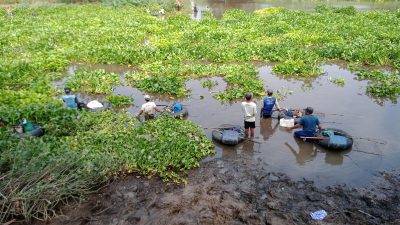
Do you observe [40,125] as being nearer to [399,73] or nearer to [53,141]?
[53,141]

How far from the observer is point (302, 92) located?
14.7 m

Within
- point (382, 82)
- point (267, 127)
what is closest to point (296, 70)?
point (382, 82)

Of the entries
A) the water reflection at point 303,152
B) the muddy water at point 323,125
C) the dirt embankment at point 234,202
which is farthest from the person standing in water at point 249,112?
the dirt embankment at point 234,202

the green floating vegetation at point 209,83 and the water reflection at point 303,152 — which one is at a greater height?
the green floating vegetation at point 209,83

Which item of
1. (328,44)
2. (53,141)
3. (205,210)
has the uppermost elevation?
(328,44)

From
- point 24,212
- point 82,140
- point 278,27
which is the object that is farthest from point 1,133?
point 278,27

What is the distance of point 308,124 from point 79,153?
6.25 m

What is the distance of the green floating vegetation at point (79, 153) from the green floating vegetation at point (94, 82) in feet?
9.47

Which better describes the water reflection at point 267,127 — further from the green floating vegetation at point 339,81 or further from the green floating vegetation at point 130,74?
the green floating vegetation at point 339,81

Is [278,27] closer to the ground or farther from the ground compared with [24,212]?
farther from the ground

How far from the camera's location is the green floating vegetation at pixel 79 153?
7.22m

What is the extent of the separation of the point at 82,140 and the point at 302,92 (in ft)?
29.7

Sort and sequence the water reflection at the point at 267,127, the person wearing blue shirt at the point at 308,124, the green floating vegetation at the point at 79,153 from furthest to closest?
the water reflection at the point at 267,127, the person wearing blue shirt at the point at 308,124, the green floating vegetation at the point at 79,153

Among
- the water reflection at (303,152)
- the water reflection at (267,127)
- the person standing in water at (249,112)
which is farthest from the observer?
the water reflection at (267,127)
